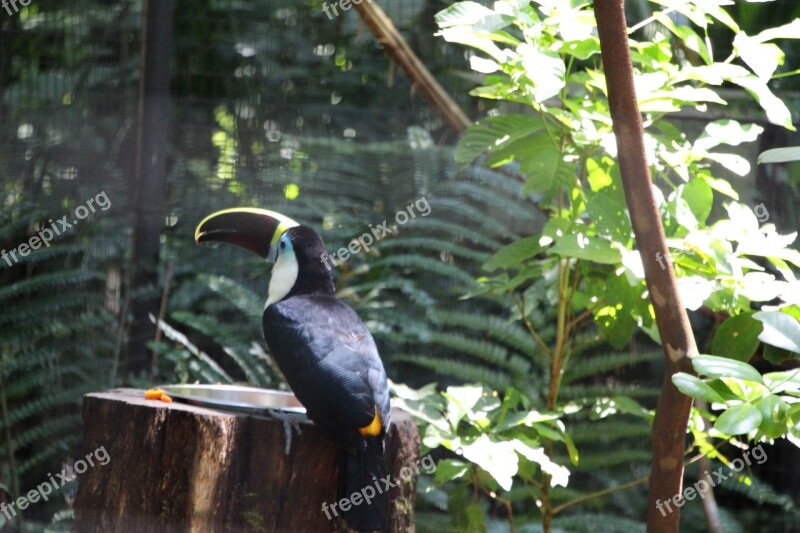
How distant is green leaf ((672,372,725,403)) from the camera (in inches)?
43.6

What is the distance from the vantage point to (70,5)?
2.62m

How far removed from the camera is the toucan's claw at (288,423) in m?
1.50

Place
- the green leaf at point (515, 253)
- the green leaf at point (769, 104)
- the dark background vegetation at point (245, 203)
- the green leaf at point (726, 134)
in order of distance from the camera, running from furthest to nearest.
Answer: the dark background vegetation at point (245, 203)
the green leaf at point (515, 253)
the green leaf at point (726, 134)
the green leaf at point (769, 104)

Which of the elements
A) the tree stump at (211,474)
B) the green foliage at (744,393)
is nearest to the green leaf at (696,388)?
the green foliage at (744,393)

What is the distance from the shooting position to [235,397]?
178cm

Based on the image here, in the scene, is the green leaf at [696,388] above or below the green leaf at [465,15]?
below

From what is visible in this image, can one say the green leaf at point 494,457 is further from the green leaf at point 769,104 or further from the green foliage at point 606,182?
the green leaf at point 769,104

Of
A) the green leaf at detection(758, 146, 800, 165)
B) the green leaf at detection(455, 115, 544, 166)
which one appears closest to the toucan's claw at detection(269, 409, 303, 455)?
the green leaf at detection(455, 115, 544, 166)

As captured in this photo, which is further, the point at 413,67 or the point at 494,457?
the point at 413,67

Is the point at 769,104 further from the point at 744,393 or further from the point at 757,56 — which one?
the point at 744,393

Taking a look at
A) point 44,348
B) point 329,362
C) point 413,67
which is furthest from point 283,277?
point 44,348

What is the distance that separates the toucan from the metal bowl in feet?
0.40

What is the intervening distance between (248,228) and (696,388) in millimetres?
1082

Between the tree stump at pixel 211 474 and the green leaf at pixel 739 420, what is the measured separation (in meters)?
0.66
